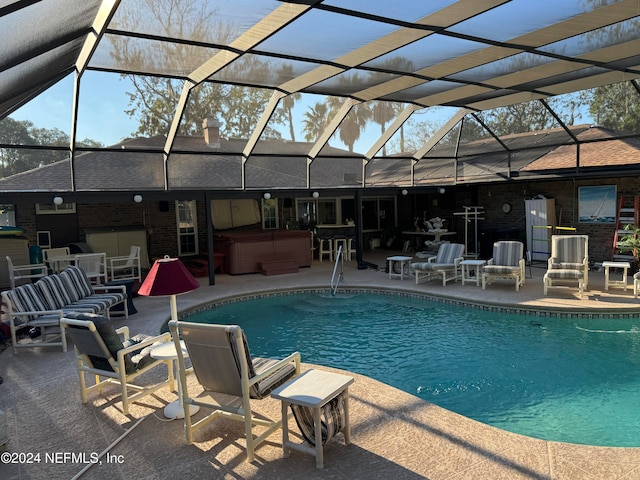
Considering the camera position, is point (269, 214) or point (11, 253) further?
point (269, 214)

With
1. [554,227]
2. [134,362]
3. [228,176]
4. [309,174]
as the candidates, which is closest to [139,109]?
[228,176]

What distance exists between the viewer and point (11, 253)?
32.8 feet

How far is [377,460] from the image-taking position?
319 cm

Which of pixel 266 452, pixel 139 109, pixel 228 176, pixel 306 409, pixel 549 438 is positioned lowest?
pixel 549 438

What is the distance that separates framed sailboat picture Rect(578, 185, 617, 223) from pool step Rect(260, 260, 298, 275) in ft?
26.9

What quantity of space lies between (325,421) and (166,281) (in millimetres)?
1821

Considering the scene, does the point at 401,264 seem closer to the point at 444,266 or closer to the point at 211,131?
the point at 444,266

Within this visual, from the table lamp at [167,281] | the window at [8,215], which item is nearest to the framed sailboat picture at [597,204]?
the table lamp at [167,281]

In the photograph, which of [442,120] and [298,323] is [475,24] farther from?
[442,120]

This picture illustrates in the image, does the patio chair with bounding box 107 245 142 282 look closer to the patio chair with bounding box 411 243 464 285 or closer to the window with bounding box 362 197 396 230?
the patio chair with bounding box 411 243 464 285

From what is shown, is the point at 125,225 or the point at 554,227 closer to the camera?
the point at 554,227

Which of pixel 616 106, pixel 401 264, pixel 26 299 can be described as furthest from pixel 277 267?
pixel 616 106

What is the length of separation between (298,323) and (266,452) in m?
4.96

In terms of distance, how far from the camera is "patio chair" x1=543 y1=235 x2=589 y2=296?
8.96 m
